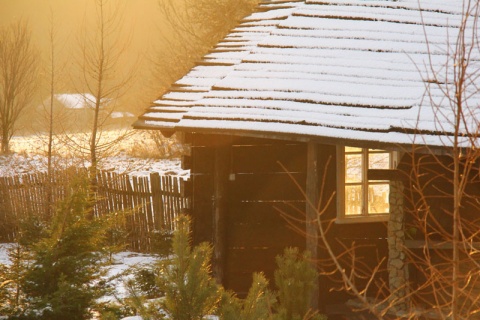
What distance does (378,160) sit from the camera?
32.9 feet

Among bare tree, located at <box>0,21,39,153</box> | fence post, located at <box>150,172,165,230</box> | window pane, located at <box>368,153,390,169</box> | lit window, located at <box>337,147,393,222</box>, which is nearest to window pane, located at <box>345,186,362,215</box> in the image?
lit window, located at <box>337,147,393,222</box>

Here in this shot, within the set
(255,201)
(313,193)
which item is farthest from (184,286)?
(255,201)

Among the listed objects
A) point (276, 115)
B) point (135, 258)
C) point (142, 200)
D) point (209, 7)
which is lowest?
point (135, 258)

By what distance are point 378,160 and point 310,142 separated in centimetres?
164

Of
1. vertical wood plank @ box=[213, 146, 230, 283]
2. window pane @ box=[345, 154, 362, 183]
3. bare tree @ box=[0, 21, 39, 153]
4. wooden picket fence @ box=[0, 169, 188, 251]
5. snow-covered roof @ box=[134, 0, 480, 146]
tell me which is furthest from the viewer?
bare tree @ box=[0, 21, 39, 153]

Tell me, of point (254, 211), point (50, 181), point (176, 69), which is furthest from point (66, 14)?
point (254, 211)

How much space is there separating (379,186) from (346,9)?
2576 millimetres

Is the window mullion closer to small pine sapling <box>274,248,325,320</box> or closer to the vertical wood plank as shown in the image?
the vertical wood plank

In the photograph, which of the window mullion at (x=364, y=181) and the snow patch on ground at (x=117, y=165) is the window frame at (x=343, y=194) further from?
the snow patch on ground at (x=117, y=165)

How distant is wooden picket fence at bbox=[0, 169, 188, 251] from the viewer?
14.2 m

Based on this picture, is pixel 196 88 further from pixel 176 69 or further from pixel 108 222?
pixel 176 69

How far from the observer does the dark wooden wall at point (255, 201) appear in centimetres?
968

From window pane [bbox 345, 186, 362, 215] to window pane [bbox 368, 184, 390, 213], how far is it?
0.53 feet

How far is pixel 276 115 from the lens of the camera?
342 inches
